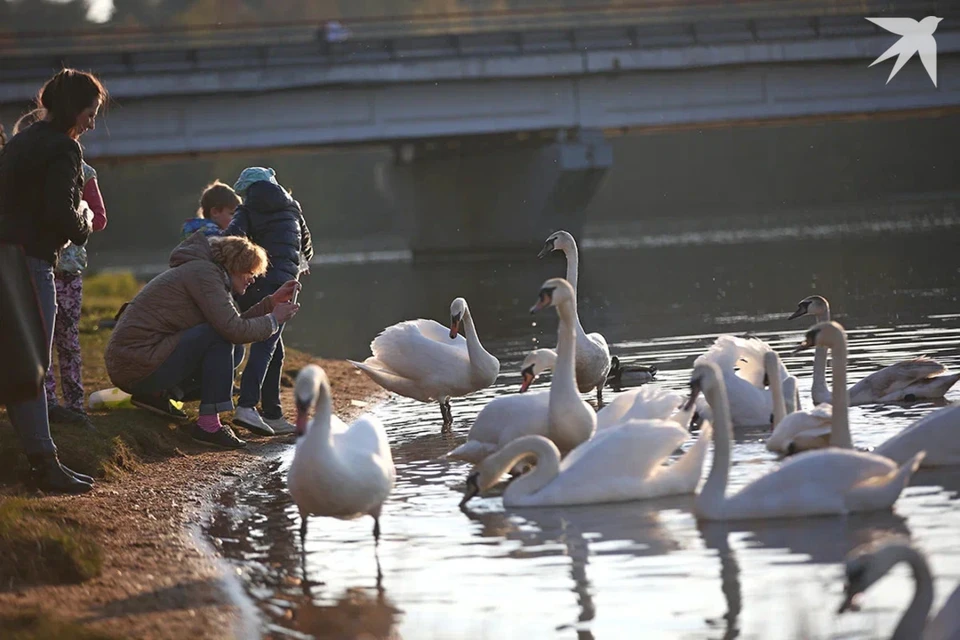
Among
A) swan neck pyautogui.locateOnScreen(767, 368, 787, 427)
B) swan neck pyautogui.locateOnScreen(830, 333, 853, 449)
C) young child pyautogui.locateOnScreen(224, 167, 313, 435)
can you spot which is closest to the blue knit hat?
young child pyautogui.locateOnScreen(224, 167, 313, 435)

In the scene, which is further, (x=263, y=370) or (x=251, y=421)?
(x=263, y=370)

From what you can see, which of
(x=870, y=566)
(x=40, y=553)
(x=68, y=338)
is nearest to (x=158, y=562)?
(x=40, y=553)

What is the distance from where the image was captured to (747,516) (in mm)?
7355

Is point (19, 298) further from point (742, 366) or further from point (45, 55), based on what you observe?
point (45, 55)

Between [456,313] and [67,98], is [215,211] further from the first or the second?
[67,98]

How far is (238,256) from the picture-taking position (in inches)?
417

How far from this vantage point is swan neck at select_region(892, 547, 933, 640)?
4809 millimetres

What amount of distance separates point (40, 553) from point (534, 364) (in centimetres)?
463

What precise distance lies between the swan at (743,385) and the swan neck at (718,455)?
1994 millimetres

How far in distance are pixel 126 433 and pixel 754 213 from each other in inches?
2129

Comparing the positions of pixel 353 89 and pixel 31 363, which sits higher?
pixel 353 89

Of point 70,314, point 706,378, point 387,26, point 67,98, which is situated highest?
point 387,26

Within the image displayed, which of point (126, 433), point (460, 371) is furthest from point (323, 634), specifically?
point (460, 371)

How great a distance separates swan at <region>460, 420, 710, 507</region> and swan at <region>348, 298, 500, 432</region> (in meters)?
3.65
